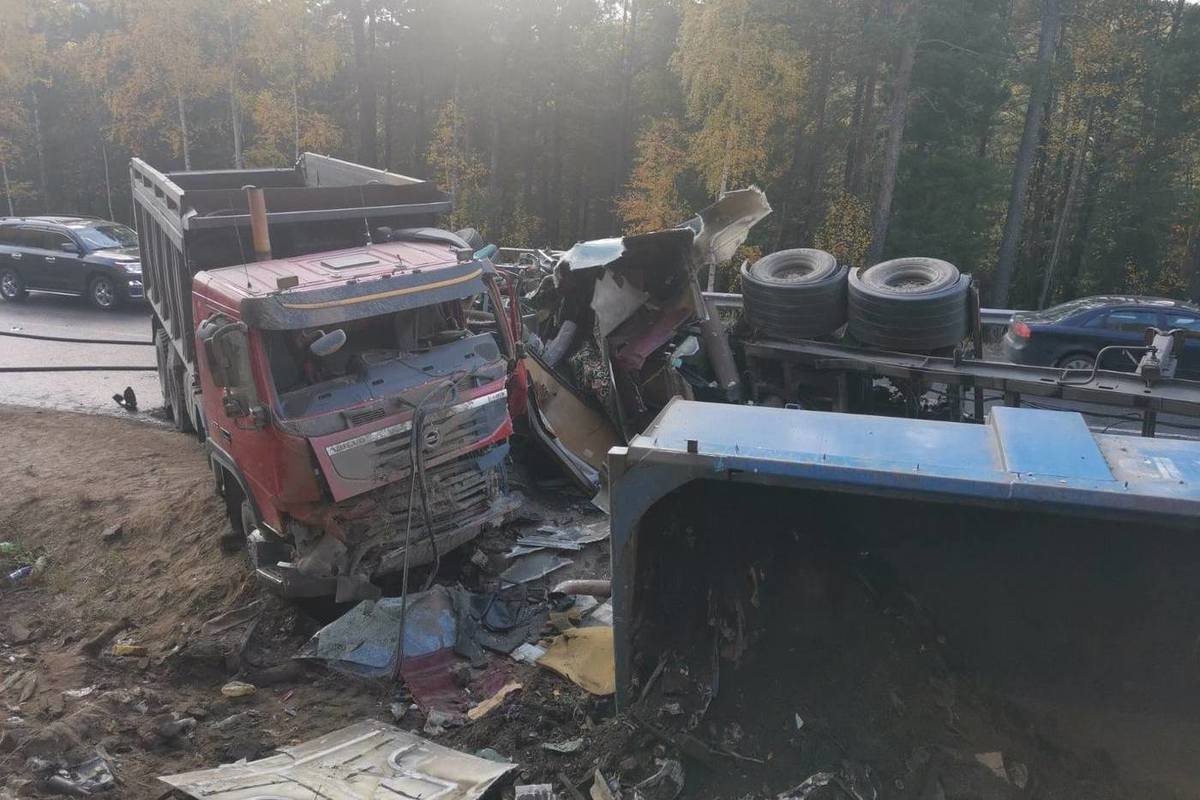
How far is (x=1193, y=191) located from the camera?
999 inches

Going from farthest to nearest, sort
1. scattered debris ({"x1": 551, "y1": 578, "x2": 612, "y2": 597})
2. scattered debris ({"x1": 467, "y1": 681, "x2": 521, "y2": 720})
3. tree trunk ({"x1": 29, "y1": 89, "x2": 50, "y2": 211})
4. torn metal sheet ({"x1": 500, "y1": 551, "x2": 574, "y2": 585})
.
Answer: tree trunk ({"x1": 29, "y1": 89, "x2": 50, "y2": 211}) → torn metal sheet ({"x1": 500, "y1": 551, "x2": 574, "y2": 585}) → scattered debris ({"x1": 551, "y1": 578, "x2": 612, "y2": 597}) → scattered debris ({"x1": 467, "y1": 681, "x2": 521, "y2": 720})

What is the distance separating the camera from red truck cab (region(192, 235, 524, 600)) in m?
5.72

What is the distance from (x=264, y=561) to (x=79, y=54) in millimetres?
26631

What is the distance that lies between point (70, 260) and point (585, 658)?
16.9 metres

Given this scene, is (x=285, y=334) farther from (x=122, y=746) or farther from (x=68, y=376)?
(x=68, y=376)

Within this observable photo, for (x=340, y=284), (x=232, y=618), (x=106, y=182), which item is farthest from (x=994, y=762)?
(x=106, y=182)

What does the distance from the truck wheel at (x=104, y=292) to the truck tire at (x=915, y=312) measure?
48.9ft

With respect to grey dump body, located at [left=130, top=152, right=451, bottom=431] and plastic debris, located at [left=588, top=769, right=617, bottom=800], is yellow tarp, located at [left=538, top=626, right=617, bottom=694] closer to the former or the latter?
plastic debris, located at [left=588, top=769, right=617, bottom=800]

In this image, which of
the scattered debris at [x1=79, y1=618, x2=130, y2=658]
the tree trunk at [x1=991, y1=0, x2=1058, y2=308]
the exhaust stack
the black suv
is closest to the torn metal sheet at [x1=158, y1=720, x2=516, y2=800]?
the scattered debris at [x1=79, y1=618, x2=130, y2=658]

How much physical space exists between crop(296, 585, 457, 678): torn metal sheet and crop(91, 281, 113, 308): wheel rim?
14.5 meters

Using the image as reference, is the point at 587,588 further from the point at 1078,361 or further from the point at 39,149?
the point at 39,149

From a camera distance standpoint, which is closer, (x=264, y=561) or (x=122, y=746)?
(x=122, y=746)

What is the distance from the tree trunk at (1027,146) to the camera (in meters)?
21.4

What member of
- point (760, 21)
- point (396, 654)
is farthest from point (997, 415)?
point (760, 21)
